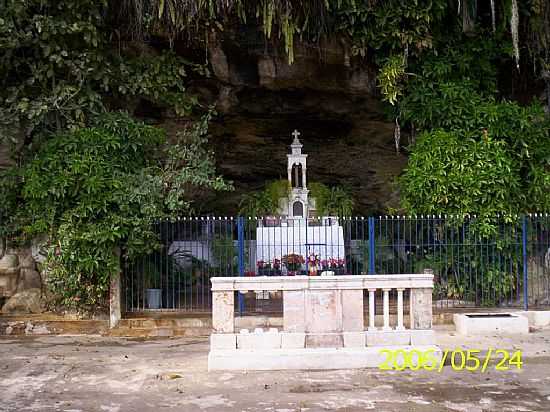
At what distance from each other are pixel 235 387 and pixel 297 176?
7.32 m

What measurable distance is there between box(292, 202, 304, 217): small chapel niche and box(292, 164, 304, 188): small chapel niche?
43 centimetres

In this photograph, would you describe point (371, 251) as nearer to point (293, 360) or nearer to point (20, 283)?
point (293, 360)

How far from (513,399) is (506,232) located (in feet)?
17.2

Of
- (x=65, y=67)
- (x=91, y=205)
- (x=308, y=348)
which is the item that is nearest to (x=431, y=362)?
(x=308, y=348)

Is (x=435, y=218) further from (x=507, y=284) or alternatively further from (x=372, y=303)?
(x=372, y=303)

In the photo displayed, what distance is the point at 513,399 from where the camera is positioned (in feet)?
17.3

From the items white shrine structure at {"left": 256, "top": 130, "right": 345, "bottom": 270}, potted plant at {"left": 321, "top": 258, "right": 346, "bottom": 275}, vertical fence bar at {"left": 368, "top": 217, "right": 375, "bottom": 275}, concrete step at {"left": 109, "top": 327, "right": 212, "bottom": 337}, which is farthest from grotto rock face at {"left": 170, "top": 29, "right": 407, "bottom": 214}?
concrete step at {"left": 109, "top": 327, "right": 212, "bottom": 337}

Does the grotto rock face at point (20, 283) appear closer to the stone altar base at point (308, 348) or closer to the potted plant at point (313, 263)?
the potted plant at point (313, 263)

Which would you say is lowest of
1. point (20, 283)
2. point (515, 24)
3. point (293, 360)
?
point (293, 360)

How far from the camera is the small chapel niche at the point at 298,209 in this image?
12.4 meters

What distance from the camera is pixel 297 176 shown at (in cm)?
1263

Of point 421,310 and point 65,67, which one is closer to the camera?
point 421,310

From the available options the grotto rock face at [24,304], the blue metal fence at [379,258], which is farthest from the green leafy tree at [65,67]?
the grotto rock face at [24,304]

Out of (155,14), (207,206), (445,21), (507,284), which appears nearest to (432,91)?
(445,21)
